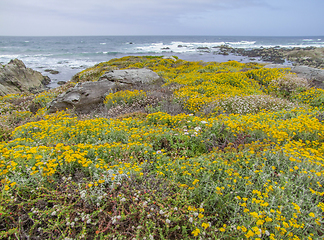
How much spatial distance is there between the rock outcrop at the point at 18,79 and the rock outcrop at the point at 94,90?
8409 millimetres

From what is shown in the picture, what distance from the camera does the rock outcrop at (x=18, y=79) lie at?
1553 cm

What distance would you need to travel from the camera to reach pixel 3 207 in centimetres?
262

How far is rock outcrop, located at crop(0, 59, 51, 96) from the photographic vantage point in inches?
611

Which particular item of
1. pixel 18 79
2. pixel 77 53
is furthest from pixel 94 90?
pixel 77 53

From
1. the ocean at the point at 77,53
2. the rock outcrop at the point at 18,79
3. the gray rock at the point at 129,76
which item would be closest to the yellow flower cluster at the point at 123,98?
the gray rock at the point at 129,76

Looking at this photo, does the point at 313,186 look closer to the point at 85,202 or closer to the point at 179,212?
the point at 179,212

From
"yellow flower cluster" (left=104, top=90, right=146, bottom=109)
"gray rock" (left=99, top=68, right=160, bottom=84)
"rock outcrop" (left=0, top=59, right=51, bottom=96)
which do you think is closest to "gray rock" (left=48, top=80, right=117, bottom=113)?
"yellow flower cluster" (left=104, top=90, right=146, bottom=109)

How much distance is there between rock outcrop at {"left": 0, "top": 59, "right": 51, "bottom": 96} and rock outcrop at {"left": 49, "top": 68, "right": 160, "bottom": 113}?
331 inches

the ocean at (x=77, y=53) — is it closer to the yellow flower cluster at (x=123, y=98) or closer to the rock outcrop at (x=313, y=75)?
the yellow flower cluster at (x=123, y=98)

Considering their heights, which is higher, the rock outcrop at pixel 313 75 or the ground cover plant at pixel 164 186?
the rock outcrop at pixel 313 75

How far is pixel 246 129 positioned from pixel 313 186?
1949 mm

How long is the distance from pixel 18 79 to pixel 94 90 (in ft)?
42.0

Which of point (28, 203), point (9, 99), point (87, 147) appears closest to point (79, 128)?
point (87, 147)

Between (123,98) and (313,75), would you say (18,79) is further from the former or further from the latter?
(313,75)
